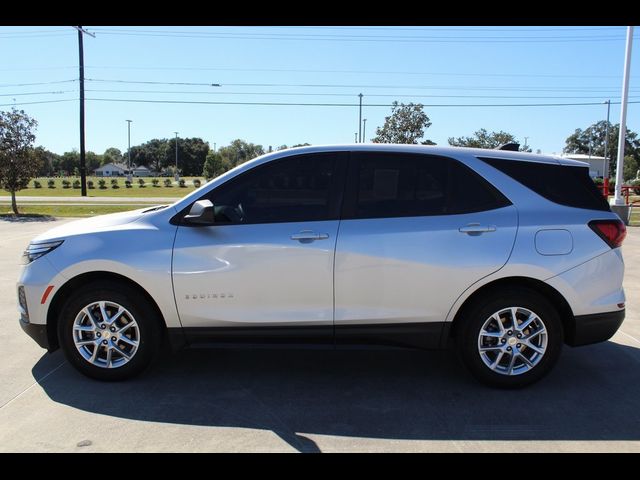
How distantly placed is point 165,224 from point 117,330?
3.00ft

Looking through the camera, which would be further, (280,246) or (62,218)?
(62,218)

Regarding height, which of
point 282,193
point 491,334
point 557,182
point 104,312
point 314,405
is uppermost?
point 557,182

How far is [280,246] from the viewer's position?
391cm

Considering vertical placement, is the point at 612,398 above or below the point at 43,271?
below

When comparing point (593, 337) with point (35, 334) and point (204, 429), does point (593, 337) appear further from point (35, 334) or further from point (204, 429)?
point (35, 334)

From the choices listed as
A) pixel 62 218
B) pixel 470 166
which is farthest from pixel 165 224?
pixel 62 218

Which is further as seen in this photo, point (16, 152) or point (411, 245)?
point (16, 152)

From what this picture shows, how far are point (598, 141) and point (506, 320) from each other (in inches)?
5073

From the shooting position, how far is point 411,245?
3.89m

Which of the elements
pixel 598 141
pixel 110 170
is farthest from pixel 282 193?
pixel 110 170

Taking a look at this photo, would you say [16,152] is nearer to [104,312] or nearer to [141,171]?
[104,312]

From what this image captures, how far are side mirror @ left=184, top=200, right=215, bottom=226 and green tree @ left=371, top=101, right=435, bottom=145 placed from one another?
2555 centimetres

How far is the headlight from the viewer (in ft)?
13.5
